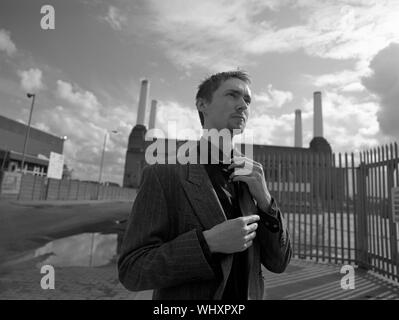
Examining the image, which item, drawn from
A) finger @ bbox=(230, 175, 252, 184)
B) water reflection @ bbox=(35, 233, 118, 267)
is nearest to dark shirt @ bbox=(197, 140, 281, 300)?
finger @ bbox=(230, 175, 252, 184)

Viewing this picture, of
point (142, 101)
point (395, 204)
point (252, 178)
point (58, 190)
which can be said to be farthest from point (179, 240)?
point (142, 101)

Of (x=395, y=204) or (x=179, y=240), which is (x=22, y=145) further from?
(x=179, y=240)

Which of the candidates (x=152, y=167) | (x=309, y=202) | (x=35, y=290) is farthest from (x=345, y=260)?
(x=152, y=167)

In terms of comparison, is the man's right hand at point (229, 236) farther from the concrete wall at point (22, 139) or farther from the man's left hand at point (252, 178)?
the concrete wall at point (22, 139)

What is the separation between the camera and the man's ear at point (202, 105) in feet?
5.15

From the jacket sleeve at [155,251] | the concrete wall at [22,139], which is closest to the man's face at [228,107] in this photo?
the jacket sleeve at [155,251]

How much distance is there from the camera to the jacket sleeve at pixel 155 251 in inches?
44.1

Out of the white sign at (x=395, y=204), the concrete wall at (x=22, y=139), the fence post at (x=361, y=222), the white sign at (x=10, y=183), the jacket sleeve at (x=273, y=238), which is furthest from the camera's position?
the concrete wall at (x=22, y=139)

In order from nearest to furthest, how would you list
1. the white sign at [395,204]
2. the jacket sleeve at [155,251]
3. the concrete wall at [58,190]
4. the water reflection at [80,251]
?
1. the jacket sleeve at [155,251]
2. the white sign at [395,204]
3. the water reflection at [80,251]
4. the concrete wall at [58,190]

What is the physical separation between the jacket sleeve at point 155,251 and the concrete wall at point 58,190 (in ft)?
80.0

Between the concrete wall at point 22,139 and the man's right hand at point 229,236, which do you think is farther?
the concrete wall at point 22,139

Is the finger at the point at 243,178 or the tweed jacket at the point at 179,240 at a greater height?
the finger at the point at 243,178

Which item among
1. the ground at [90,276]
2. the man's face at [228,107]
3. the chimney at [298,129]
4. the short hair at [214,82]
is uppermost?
the chimney at [298,129]
